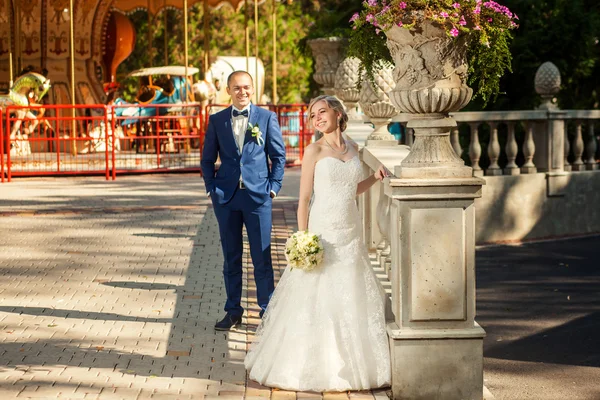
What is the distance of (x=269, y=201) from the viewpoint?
8680 mm

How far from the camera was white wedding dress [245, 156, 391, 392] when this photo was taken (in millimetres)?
6816

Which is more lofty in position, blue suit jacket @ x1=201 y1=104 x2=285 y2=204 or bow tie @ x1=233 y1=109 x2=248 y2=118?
bow tie @ x1=233 y1=109 x2=248 y2=118

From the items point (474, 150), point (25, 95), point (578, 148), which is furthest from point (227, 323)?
point (25, 95)

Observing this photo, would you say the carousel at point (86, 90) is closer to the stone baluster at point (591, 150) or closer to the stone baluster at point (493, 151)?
the stone baluster at point (591, 150)

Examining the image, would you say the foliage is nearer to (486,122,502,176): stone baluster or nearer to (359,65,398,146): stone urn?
(359,65,398,146): stone urn

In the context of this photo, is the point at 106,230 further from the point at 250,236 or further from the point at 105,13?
the point at 105,13

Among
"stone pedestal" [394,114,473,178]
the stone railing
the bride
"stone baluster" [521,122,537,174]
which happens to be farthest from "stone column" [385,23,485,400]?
"stone baluster" [521,122,537,174]

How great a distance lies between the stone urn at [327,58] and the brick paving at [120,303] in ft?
6.19

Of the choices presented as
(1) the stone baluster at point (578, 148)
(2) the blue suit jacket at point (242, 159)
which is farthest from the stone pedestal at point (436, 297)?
(1) the stone baluster at point (578, 148)

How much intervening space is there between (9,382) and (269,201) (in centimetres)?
255

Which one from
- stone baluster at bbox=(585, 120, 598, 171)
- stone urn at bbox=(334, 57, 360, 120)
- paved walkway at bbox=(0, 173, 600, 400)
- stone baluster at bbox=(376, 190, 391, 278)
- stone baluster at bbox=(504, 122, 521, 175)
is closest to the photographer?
paved walkway at bbox=(0, 173, 600, 400)

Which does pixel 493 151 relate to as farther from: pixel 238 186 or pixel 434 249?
pixel 434 249

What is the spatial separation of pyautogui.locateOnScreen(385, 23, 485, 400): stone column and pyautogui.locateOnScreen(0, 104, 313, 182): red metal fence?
14778mm

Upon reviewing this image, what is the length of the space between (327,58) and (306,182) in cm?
895
